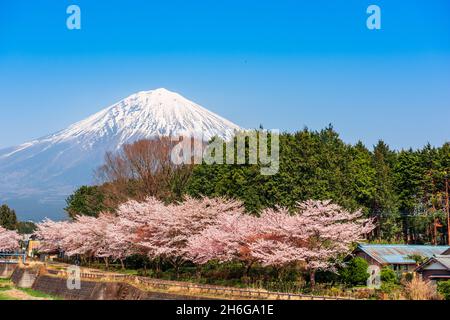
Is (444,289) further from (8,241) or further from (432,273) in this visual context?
(8,241)

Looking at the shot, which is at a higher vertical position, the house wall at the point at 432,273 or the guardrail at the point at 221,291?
the house wall at the point at 432,273

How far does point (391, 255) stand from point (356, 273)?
4.43 metres

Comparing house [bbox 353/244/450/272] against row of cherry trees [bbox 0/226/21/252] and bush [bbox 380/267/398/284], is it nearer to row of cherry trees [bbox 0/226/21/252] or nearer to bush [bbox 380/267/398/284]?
bush [bbox 380/267/398/284]

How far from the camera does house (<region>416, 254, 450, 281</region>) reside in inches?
1233

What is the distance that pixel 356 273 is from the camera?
→ 35219 millimetres

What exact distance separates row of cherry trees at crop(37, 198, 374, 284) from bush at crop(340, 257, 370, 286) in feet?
2.71

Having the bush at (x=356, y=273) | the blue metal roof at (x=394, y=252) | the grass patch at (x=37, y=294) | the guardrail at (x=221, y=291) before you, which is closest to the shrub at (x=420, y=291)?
the guardrail at (x=221, y=291)

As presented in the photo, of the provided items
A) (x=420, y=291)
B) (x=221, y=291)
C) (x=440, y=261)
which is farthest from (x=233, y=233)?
(x=420, y=291)

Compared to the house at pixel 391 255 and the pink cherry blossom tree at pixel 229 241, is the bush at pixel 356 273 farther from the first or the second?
the pink cherry blossom tree at pixel 229 241

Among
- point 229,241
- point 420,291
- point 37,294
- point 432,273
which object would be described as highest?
point 229,241

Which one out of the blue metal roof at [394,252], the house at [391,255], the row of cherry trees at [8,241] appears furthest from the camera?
the row of cherry trees at [8,241]

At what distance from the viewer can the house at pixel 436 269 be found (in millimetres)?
31312
